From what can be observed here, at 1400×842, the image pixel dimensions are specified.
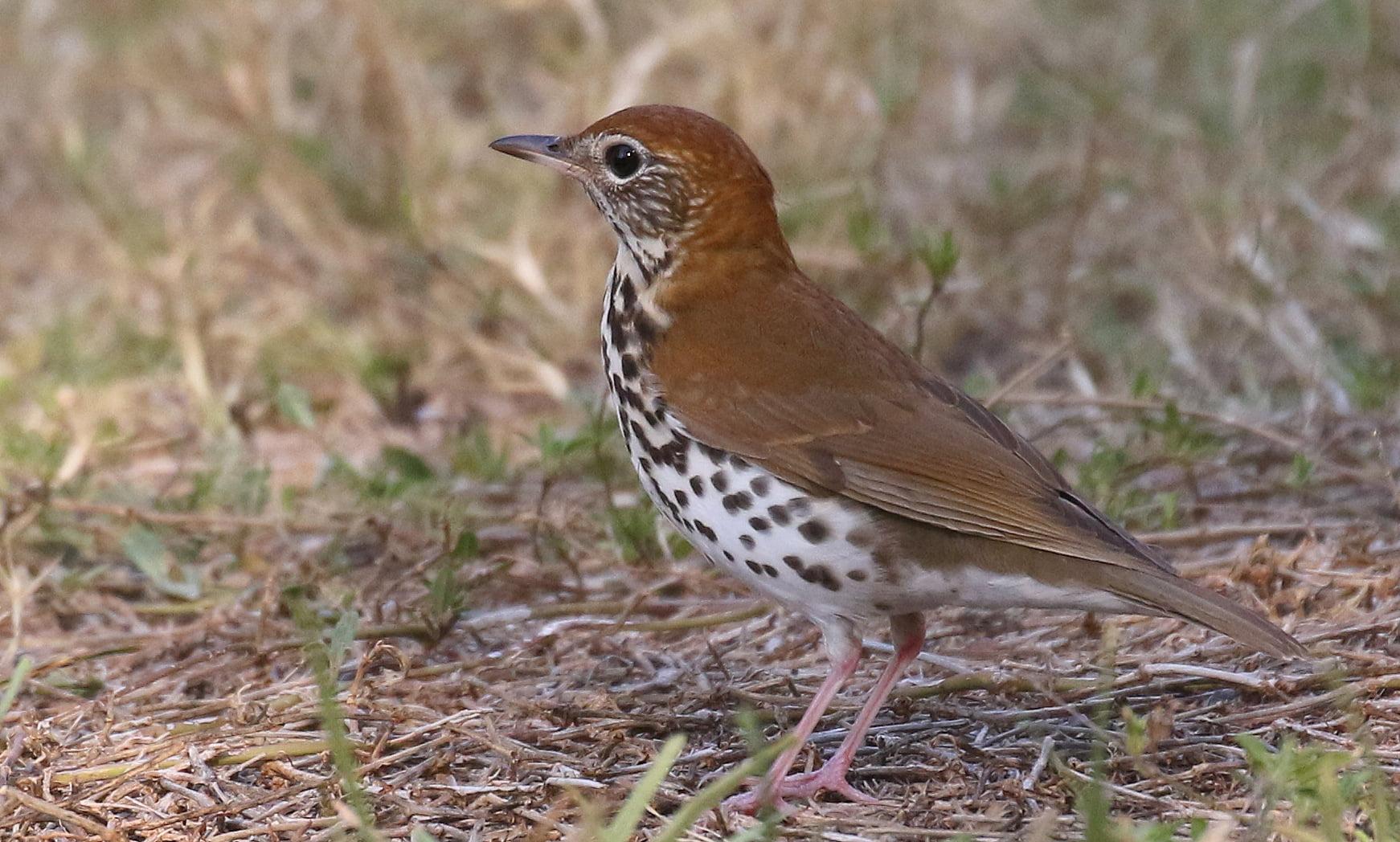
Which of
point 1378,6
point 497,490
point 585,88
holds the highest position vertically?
point 1378,6

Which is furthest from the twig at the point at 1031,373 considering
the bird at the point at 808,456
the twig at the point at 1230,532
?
the bird at the point at 808,456

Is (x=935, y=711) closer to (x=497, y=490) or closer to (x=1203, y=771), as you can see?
(x=1203, y=771)

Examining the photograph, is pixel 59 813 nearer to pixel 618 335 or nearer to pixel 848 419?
pixel 618 335

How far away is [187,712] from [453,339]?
2828 millimetres

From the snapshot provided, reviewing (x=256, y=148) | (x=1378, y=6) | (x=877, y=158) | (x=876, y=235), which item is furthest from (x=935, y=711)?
(x=1378, y=6)

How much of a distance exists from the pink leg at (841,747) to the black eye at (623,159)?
44.4 inches

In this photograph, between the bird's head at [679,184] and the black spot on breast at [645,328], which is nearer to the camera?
the black spot on breast at [645,328]

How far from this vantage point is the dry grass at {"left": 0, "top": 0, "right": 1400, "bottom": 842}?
368 cm

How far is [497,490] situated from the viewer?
541cm

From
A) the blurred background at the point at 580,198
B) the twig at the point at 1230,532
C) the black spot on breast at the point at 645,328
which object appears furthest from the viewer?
the blurred background at the point at 580,198

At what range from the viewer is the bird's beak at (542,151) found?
4.32m

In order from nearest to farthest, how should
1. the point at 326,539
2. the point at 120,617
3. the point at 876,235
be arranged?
1. the point at 120,617
2. the point at 326,539
3. the point at 876,235

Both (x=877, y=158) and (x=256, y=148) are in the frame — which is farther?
(x=256, y=148)

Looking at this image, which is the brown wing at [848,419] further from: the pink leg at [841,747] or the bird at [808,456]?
the pink leg at [841,747]
